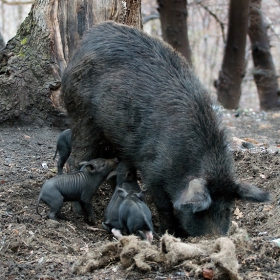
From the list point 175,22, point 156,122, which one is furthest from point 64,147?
point 175,22

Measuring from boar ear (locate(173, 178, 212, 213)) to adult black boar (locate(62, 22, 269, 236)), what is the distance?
0.04 ft

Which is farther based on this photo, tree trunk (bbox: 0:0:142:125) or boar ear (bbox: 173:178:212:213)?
tree trunk (bbox: 0:0:142:125)

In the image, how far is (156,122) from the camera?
5590mm

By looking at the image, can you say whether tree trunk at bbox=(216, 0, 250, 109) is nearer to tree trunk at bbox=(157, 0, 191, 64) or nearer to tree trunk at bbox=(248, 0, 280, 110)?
tree trunk at bbox=(248, 0, 280, 110)

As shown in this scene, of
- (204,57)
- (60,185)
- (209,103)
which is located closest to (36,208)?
(60,185)

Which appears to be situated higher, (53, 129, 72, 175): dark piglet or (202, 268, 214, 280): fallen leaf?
(53, 129, 72, 175): dark piglet

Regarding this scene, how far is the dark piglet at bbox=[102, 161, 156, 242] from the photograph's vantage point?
5215mm

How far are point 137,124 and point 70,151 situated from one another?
1.32 metres

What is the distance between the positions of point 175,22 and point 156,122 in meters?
8.58

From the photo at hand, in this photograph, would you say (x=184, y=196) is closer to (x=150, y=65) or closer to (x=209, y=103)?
(x=209, y=103)

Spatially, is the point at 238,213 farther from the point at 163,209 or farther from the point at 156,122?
the point at 156,122

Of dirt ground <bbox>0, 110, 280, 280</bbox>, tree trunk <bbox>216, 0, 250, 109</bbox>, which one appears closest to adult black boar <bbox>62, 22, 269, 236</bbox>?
dirt ground <bbox>0, 110, 280, 280</bbox>

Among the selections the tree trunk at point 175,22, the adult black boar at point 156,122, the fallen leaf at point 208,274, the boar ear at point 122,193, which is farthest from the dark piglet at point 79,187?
the tree trunk at point 175,22

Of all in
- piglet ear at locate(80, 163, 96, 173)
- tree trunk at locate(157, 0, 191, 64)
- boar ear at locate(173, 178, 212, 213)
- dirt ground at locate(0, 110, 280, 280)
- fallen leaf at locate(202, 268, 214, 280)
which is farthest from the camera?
tree trunk at locate(157, 0, 191, 64)
